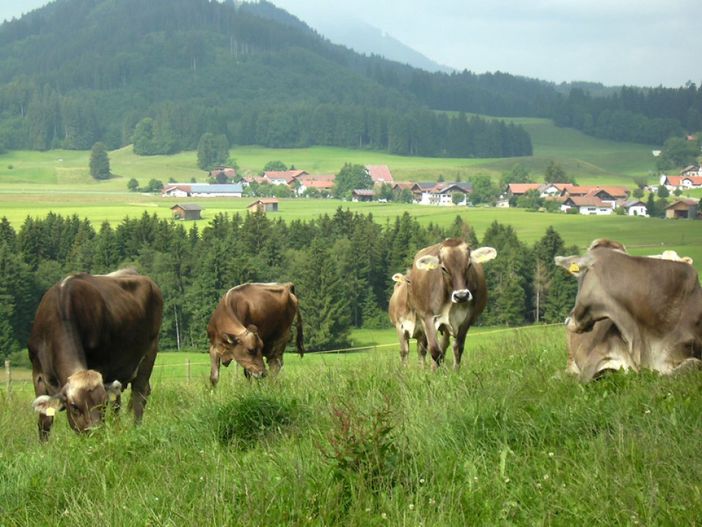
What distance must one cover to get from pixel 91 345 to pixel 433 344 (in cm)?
509

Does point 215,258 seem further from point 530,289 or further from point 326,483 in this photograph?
point 326,483

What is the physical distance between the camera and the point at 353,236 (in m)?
127

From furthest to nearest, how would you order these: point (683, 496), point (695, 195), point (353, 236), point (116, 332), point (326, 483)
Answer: point (695, 195)
point (353, 236)
point (116, 332)
point (326, 483)
point (683, 496)

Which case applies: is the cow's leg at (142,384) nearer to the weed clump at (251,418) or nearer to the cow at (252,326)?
the cow at (252,326)

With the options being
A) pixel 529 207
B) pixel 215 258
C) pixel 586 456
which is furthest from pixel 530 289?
pixel 586 456

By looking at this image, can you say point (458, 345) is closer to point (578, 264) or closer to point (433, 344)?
point (433, 344)

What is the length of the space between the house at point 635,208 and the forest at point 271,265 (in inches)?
2374

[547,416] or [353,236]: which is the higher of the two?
[547,416]

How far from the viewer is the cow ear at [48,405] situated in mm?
10133

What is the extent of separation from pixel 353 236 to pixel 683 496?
398 ft

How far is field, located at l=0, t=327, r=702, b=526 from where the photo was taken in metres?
6.07

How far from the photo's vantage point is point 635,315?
372 inches

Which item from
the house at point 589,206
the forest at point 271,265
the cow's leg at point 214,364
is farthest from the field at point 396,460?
the house at point 589,206

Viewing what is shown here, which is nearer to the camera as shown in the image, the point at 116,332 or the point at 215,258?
Answer: the point at 116,332
